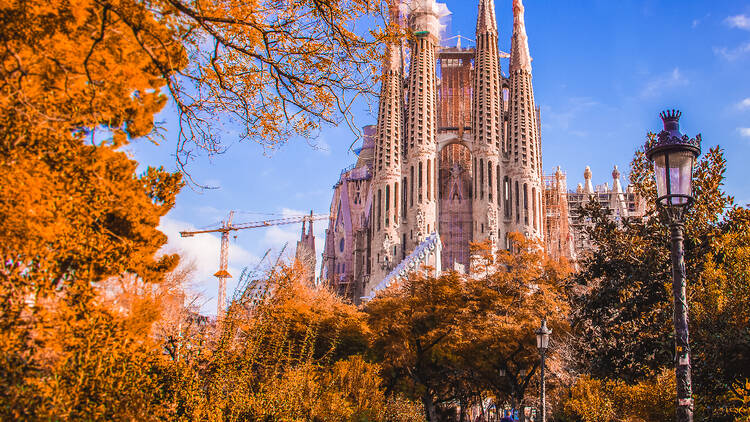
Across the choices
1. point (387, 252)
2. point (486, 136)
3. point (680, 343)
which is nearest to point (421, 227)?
point (387, 252)

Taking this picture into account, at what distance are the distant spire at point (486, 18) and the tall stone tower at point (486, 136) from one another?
55cm

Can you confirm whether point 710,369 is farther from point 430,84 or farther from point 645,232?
point 430,84

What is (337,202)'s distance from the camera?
75750 millimetres

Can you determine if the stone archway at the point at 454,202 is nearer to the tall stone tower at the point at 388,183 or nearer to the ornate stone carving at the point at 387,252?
the tall stone tower at the point at 388,183

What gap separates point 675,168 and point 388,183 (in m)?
44.4

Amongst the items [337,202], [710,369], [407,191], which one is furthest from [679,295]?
[337,202]

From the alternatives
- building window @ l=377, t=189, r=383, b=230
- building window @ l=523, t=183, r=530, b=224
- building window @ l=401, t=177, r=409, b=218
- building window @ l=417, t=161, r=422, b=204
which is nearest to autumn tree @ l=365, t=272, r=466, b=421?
building window @ l=417, t=161, r=422, b=204

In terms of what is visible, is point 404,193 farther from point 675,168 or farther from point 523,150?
point 675,168

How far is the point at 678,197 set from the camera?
18.0 ft

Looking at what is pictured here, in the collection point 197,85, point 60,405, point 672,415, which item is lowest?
point 672,415

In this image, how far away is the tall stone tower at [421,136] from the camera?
159 feet

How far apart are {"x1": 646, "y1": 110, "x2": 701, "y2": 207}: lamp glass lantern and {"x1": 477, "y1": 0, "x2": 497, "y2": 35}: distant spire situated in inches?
1957

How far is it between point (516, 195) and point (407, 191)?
27.9 ft

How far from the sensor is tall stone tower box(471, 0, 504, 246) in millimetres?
48562
